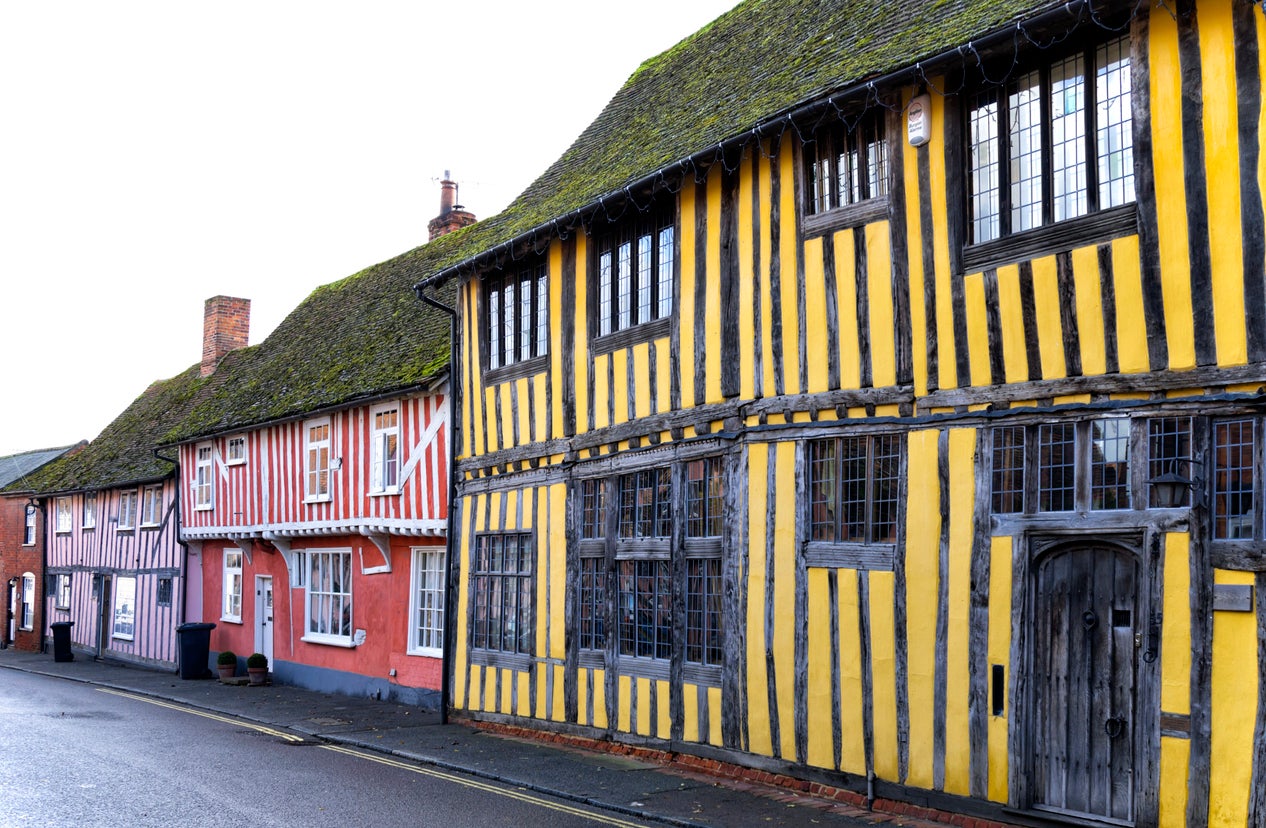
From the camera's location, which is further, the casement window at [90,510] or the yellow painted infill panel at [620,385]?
the casement window at [90,510]

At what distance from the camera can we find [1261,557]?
7.50 meters

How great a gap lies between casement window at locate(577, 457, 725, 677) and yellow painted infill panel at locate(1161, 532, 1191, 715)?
4861 millimetres

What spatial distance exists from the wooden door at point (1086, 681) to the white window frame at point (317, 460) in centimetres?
1529

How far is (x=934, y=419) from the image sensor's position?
9.58m

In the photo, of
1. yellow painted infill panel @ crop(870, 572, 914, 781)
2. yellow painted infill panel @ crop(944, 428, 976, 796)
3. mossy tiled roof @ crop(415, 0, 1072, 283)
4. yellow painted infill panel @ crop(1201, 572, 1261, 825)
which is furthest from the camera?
mossy tiled roof @ crop(415, 0, 1072, 283)

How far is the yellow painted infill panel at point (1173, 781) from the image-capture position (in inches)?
303

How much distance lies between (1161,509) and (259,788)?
856cm

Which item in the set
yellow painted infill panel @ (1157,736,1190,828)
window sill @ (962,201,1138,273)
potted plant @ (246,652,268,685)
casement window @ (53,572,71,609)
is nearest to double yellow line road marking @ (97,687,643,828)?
yellow painted infill panel @ (1157,736,1190,828)

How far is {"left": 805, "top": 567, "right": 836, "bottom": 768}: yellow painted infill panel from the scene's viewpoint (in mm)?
10344

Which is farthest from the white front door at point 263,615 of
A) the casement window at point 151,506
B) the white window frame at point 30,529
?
the white window frame at point 30,529

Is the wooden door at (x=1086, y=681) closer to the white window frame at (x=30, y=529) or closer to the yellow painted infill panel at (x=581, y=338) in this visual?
the yellow painted infill panel at (x=581, y=338)

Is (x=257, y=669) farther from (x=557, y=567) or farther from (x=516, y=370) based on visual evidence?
(x=557, y=567)

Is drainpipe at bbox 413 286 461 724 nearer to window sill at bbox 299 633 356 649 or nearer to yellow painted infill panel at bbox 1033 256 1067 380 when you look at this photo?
window sill at bbox 299 633 356 649

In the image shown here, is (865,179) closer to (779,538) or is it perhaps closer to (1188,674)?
(779,538)
